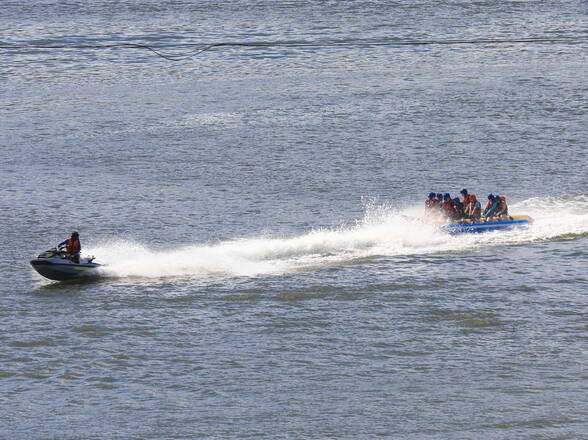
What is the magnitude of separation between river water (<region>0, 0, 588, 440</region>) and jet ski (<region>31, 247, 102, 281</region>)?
0.43 meters

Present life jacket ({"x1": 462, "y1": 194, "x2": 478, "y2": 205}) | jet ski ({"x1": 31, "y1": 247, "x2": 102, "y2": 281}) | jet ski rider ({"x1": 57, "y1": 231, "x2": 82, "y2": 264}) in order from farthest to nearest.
→ 1. life jacket ({"x1": 462, "y1": 194, "x2": 478, "y2": 205})
2. jet ski rider ({"x1": 57, "y1": 231, "x2": 82, "y2": 264})
3. jet ski ({"x1": 31, "y1": 247, "x2": 102, "y2": 281})

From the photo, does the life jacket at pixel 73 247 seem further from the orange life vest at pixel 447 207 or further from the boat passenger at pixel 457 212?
the boat passenger at pixel 457 212

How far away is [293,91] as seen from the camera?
63.0m

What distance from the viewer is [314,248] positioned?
3497 centimetres

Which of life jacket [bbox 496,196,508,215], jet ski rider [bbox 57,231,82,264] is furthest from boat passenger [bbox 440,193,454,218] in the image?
jet ski rider [bbox 57,231,82,264]

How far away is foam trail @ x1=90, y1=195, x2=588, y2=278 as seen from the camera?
3322 cm

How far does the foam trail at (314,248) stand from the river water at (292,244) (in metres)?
0.11

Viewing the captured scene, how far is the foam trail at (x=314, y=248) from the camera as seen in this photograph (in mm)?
33219

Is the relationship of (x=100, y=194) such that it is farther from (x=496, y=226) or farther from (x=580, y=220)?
(x=580, y=220)

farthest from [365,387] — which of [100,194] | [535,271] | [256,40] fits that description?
[256,40]

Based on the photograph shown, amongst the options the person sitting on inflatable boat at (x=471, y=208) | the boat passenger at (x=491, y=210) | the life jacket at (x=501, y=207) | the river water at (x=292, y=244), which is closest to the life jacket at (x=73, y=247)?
the river water at (x=292, y=244)

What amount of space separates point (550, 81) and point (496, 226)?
1179 inches

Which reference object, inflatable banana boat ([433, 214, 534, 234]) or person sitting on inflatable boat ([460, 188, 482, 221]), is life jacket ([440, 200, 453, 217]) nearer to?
inflatable banana boat ([433, 214, 534, 234])

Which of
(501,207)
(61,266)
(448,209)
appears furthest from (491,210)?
(61,266)
